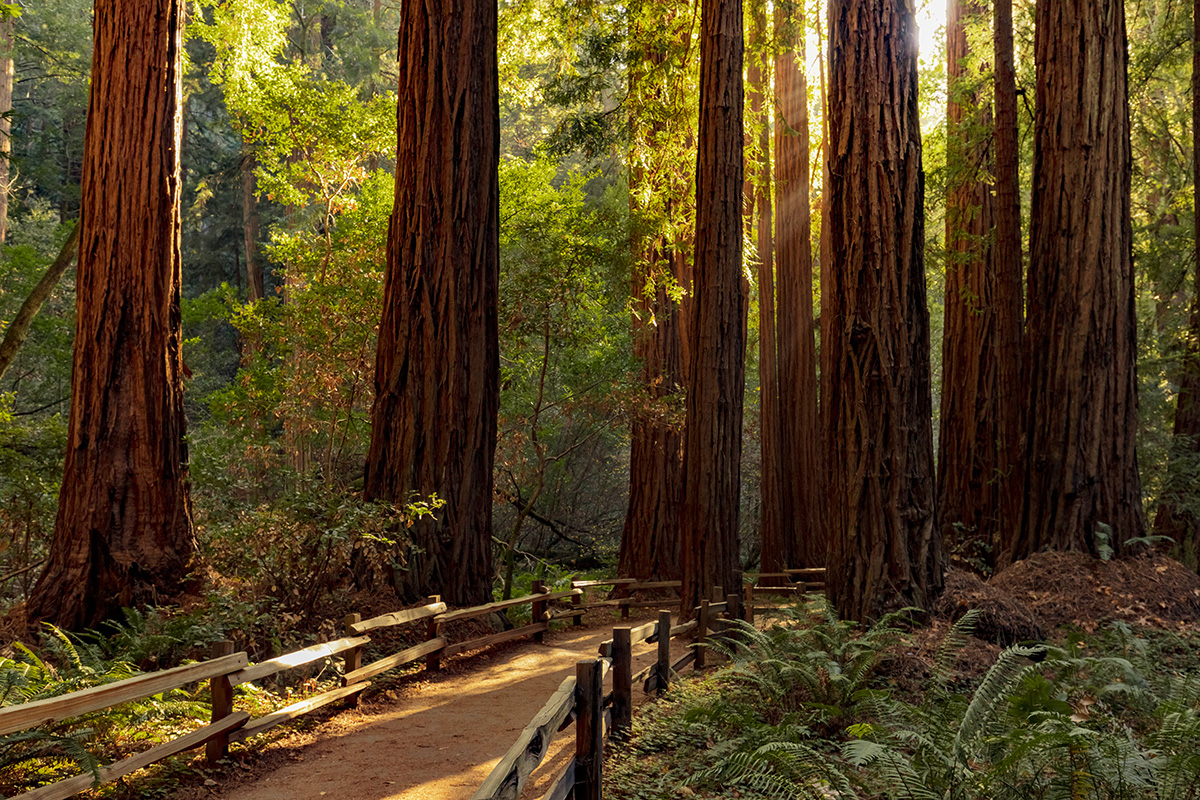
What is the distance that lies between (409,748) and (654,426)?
9687 millimetres

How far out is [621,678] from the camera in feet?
20.2

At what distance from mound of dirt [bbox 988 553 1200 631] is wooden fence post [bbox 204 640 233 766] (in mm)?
7141

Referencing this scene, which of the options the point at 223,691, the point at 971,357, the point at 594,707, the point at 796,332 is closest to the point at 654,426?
the point at 796,332

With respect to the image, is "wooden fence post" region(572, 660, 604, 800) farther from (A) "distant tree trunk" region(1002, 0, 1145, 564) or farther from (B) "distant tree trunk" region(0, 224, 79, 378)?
(B) "distant tree trunk" region(0, 224, 79, 378)

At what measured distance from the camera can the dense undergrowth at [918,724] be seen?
13.6 feet

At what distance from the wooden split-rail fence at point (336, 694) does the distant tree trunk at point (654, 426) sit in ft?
20.7

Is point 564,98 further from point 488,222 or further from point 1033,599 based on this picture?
point 1033,599

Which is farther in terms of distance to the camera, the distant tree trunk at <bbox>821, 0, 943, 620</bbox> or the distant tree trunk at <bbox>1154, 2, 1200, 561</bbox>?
the distant tree trunk at <bbox>1154, 2, 1200, 561</bbox>

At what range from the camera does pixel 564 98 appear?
1493cm

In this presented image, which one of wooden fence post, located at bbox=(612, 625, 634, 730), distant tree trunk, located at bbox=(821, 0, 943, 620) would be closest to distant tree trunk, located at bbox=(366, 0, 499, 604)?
wooden fence post, located at bbox=(612, 625, 634, 730)

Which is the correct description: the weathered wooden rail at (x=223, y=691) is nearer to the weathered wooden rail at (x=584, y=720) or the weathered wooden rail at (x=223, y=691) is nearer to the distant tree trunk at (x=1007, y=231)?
the weathered wooden rail at (x=584, y=720)

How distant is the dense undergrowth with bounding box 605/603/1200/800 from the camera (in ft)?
13.6

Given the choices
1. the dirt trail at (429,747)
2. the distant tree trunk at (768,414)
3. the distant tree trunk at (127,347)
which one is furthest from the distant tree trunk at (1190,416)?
the distant tree trunk at (127,347)

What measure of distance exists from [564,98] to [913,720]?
12297mm
